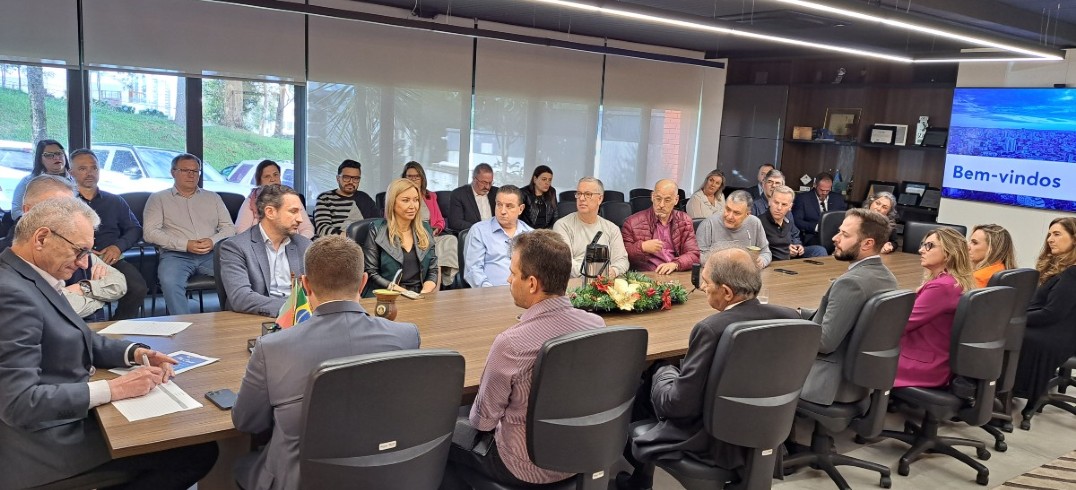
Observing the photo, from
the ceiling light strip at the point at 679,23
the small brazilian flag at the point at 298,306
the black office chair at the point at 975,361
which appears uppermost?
the ceiling light strip at the point at 679,23

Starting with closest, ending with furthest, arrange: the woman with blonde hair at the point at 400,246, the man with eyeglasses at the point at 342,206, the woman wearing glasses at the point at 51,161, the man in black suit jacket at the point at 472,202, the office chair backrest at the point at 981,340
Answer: the office chair backrest at the point at 981,340 < the woman with blonde hair at the point at 400,246 < the woman wearing glasses at the point at 51,161 < the man with eyeglasses at the point at 342,206 < the man in black suit jacket at the point at 472,202

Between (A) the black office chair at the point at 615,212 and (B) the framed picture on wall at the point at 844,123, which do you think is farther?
(B) the framed picture on wall at the point at 844,123

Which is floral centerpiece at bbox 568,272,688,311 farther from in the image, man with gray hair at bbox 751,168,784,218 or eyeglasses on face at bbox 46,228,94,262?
man with gray hair at bbox 751,168,784,218

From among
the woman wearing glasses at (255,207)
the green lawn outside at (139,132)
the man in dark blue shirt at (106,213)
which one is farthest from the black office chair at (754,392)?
the green lawn outside at (139,132)

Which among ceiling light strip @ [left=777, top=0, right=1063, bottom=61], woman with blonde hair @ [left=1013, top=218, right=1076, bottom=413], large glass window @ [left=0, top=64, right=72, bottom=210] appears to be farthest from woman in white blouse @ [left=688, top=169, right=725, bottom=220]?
large glass window @ [left=0, top=64, right=72, bottom=210]

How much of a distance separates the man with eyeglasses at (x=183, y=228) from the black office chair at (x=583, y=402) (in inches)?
149

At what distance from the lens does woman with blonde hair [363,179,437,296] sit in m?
4.30

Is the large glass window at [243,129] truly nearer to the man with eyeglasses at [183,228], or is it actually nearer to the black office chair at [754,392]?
the man with eyeglasses at [183,228]

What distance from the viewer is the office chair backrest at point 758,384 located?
2516mm

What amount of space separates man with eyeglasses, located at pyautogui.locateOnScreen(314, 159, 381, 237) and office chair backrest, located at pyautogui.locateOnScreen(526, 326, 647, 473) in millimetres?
4183

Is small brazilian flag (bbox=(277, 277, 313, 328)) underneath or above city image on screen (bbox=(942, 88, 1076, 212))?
underneath

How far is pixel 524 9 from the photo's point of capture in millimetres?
8133

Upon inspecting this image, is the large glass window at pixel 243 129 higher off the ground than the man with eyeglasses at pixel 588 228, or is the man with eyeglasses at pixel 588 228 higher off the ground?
the large glass window at pixel 243 129

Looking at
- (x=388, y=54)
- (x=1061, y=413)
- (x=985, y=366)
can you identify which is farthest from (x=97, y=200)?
(x=1061, y=413)
